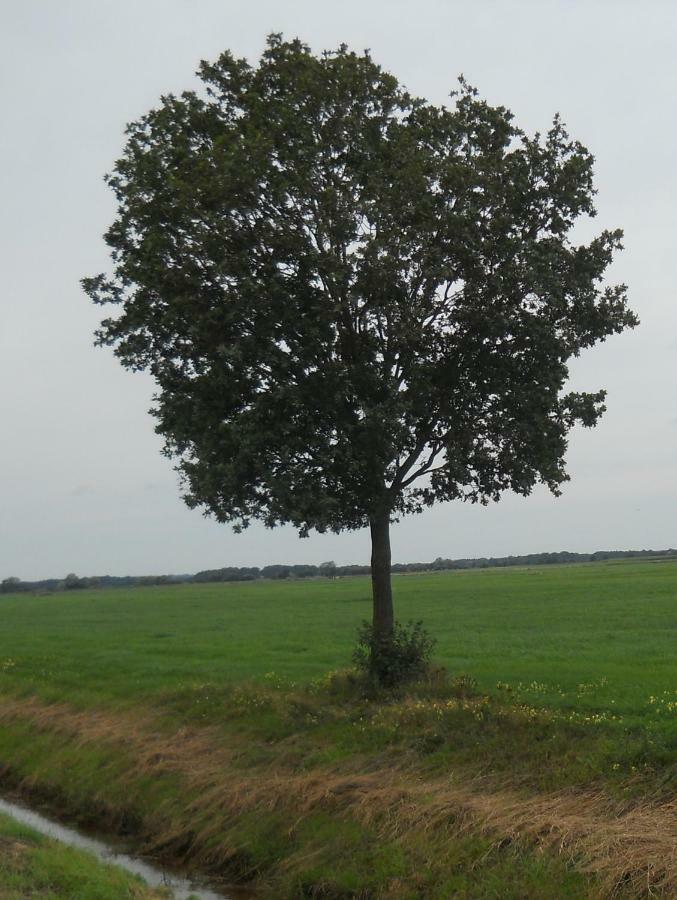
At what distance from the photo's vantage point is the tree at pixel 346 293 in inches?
746

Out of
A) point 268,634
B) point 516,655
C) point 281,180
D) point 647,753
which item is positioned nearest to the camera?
point 647,753

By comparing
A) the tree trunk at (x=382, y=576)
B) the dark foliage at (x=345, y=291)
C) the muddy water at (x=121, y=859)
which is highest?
the dark foliage at (x=345, y=291)

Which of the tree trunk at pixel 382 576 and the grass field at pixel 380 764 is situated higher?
the tree trunk at pixel 382 576

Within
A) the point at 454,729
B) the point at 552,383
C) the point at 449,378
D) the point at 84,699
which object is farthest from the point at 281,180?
the point at 84,699

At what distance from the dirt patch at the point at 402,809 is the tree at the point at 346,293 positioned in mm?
5463

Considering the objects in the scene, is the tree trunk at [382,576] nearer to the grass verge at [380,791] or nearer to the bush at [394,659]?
the bush at [394,659]

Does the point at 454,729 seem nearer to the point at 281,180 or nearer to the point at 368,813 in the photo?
the point at 368,813

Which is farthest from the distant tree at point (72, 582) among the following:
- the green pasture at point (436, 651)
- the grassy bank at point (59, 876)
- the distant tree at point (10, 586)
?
the grassy bank at point (59, 876)

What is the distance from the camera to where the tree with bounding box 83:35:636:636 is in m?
19.0

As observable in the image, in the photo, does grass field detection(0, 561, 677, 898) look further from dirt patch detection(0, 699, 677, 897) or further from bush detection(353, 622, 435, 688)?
bush detection(353, 622, 435, 688)

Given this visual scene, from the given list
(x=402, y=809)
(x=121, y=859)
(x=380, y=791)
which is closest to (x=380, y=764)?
(x=380, y=791)

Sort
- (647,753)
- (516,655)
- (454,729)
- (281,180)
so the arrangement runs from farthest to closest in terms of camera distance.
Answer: (516,655)
(281,180)
(454,729)
(647,753)

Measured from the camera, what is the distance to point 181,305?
63.4 ft

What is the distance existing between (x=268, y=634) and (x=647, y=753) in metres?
30.5
